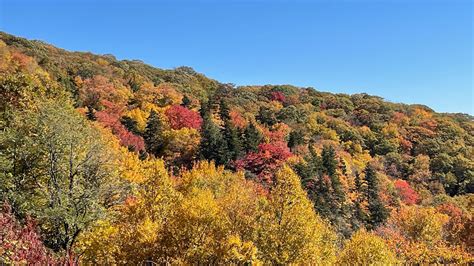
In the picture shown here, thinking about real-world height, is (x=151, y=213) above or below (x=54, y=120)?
below

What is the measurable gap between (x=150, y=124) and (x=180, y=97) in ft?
89.4

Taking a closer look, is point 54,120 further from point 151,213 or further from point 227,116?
point 227,116

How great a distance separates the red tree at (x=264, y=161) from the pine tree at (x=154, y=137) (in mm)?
15061

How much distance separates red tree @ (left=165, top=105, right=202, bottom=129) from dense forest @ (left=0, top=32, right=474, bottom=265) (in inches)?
19.4

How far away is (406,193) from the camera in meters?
85.1

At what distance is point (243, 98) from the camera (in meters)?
128

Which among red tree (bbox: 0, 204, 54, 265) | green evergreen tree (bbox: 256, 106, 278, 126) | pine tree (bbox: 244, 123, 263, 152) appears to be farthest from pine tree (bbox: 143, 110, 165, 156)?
red tree (bbox: 0, 204, 54, 265)

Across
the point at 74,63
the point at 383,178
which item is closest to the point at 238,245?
the point at 383,178

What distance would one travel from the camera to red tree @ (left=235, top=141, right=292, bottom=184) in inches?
2597

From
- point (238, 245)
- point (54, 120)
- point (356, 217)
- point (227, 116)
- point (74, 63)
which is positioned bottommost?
point (356, 217)

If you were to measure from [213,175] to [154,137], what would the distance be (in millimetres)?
25896

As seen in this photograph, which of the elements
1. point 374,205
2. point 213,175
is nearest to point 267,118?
point 374,205

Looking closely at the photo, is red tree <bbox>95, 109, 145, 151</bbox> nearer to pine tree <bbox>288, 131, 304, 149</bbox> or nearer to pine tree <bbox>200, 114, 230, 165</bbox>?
pine tree <bbox>200, 114, 230, 165</bbox>

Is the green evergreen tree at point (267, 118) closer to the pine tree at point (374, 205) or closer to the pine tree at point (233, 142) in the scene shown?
the pine tree at point (233, 142)
